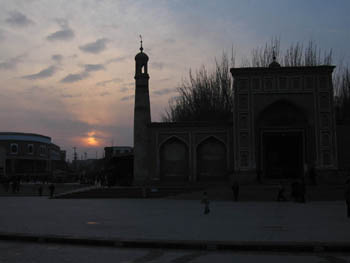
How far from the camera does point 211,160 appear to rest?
30.2m

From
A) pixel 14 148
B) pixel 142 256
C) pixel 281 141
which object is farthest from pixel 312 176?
pixel 14 148

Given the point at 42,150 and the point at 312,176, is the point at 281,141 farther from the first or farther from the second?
the point at 42,150

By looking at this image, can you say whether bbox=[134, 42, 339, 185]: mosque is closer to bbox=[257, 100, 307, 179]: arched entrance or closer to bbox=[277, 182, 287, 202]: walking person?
bbox=[257, 100, 307, 179]: arched entrance

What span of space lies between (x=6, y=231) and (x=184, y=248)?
16.6 feet

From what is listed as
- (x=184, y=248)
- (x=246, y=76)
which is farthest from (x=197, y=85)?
(x=184, y=248)

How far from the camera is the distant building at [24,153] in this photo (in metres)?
84.2

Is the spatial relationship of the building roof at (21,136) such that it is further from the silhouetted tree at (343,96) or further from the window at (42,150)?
the silhouetted tree at (343,96)

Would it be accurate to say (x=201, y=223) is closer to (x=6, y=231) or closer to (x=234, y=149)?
(x=6, y=231)

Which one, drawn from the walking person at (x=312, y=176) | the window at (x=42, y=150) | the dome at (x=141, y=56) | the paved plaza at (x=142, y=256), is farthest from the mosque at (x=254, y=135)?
the window at (x=42, y=150)

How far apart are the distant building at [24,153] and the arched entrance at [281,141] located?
5993 cm

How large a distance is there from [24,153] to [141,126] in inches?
2527

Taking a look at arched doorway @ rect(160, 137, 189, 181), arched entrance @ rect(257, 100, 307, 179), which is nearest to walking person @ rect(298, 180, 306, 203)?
arched entrance @ rect(257, 100, 307, 179)

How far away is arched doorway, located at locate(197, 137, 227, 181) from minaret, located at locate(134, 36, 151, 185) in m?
3.94

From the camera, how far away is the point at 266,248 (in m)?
8.85
